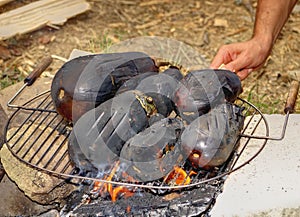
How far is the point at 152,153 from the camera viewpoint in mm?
1747

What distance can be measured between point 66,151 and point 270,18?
1.17 m

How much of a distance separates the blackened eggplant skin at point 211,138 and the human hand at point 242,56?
20.8 inches

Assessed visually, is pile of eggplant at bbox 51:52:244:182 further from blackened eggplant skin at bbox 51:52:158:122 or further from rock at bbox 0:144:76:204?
rock at bbox 0:144:76:204

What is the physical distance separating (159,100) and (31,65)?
1652mm

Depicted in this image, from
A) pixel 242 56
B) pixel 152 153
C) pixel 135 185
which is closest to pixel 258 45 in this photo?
pixel 242 56

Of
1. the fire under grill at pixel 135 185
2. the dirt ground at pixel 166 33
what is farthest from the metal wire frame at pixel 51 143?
the dirt ground at pixel 166 33

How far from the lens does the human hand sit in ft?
7.69

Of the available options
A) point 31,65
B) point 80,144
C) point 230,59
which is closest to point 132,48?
point 31,65

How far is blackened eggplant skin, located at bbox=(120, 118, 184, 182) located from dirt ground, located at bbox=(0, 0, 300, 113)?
135 cm

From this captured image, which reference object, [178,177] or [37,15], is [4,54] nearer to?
[37,15]

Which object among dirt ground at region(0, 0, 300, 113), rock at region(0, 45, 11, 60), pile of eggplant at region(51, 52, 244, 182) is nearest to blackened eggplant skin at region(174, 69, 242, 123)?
pile of eggplant at region(51, 52, 244, 182)

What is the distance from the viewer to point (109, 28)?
12.4 feet

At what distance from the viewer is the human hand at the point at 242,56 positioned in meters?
2.34

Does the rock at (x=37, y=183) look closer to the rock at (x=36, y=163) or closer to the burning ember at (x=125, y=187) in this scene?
the rock at (x=36, y=163)
